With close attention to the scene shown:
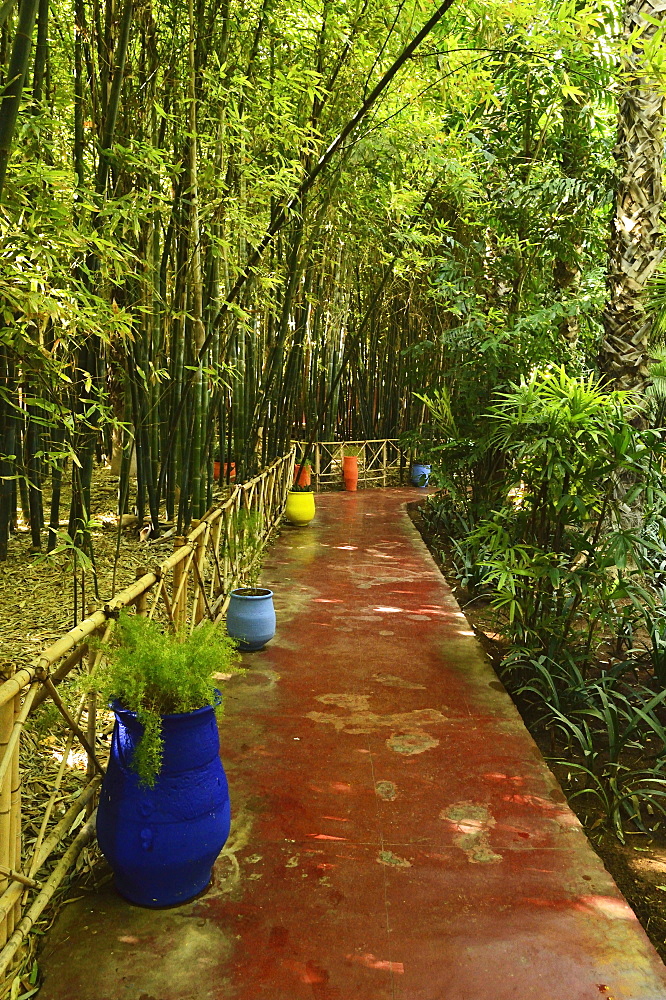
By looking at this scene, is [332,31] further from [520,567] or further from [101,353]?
[520,567]

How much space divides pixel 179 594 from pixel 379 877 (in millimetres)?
1418

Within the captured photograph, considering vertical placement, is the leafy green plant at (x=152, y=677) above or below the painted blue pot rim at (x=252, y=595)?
above

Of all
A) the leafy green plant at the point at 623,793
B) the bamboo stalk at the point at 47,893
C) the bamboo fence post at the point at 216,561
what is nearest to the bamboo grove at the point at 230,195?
the bamboo fence post at the point at 216,561

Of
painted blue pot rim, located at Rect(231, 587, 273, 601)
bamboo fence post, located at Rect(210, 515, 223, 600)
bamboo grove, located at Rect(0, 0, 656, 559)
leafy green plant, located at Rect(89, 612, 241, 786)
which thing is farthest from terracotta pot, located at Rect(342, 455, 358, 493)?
leafy green plant, located at Rect(89, 612, 241, 786)

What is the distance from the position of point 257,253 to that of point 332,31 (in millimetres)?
1401

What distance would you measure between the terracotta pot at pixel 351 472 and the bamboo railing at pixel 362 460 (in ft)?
0.77

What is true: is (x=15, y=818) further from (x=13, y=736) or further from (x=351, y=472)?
(x=351, y=472)

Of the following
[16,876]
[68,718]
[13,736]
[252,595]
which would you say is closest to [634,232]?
[252,595]

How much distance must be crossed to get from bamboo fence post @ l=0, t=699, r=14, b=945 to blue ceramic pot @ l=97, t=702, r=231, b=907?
0.31 m

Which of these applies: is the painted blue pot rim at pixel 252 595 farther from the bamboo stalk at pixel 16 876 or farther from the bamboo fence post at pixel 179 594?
the bamboo stalk at pixel 16 876

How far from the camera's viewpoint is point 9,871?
1651mm

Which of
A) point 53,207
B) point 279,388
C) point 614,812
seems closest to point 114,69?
point 53,207

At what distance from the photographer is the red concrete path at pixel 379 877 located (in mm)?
1809

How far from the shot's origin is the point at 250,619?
393cm
